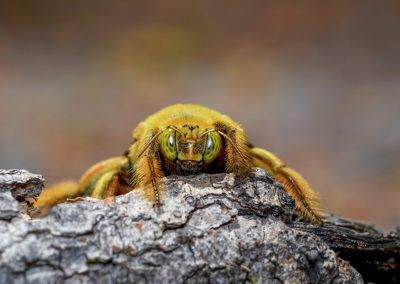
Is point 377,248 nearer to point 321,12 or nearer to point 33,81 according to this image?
point 321,12

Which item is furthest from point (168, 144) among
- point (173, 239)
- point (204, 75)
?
point (204, 75)

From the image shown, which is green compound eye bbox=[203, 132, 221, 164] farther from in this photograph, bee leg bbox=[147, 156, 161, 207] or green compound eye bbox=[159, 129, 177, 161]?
bee leg bbox=[147, 156, 161, 207]

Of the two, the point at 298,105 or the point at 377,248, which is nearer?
the point at 377,248

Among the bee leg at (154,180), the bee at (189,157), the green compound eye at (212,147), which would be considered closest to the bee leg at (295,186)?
the bee at (189,157)

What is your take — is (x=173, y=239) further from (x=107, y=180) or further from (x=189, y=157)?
(x=107, y=180)

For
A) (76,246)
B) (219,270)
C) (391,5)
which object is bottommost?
(219,270)

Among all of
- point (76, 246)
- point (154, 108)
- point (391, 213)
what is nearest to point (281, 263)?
point (76, 246)
